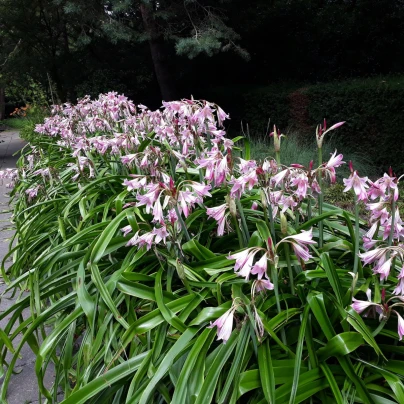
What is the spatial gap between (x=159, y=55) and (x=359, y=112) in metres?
4.79

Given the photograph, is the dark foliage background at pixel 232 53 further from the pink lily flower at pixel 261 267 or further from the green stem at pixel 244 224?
the pink lily flower at pixel 261 267

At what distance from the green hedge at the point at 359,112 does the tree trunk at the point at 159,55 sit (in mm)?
2737

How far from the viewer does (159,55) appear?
10.1 metres

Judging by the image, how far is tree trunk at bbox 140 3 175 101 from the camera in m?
8.89

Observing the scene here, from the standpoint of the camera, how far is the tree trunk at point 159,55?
8891mm

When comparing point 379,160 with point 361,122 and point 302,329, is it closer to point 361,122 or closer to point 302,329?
point 361,122

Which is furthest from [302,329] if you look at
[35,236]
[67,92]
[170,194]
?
[67,92]

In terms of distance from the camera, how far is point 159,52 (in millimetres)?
10102

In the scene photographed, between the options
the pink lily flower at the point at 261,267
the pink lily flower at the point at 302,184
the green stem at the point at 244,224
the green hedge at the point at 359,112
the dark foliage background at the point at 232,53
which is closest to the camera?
the pink lily flower at the point at 261,267

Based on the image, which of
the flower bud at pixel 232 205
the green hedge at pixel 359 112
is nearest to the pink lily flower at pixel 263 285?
the flower bud at pixel 232 205

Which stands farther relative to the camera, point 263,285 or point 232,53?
point 232,53

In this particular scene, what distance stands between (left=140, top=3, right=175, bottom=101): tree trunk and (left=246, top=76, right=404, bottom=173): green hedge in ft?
8.98

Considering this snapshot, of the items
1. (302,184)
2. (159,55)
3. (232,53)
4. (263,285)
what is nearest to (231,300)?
(263,285)

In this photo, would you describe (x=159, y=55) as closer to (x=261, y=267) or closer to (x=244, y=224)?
(x=244, y=224)
